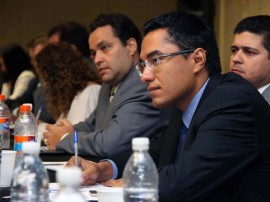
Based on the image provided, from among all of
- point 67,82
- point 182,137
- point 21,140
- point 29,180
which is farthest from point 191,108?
point 67,82

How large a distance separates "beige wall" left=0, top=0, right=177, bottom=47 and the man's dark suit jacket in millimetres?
6209

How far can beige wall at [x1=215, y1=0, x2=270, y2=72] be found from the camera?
5191mm

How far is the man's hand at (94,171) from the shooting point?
265 centimetres

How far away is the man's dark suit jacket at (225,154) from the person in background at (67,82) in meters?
2.34

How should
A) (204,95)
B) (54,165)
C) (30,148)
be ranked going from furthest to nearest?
(54,165) < (204,95) < (30,148)

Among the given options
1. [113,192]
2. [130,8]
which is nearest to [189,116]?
[113,192]

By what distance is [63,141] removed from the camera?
377 centimetres

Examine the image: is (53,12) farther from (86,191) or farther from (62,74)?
(86,191)

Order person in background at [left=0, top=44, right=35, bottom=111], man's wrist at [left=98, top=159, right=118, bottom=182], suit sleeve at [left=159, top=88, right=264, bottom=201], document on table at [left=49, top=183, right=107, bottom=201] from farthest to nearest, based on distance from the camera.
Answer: person in background at [left=0, top=44, right=35, bottom=111] < man's wrist at [left=98, top=159, right=118, bottom=182] < document on table at [left=49, top=183, right=107, bottom=201] < suit sleeve at [left=159, top=88, right=264, bottom=201]

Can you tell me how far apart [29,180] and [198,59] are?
3.25ft

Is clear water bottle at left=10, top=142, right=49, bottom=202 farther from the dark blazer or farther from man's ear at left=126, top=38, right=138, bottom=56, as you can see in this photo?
man's ear at left=126, top=38, right=138, bottom=56

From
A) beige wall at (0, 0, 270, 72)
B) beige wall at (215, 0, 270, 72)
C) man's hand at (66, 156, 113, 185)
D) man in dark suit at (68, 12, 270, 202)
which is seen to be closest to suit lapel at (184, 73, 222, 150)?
man in dark suit at (68, 12, 270, 202)

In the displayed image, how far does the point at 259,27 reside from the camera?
3.91m

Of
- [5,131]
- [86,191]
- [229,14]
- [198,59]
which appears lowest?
[86,191]
